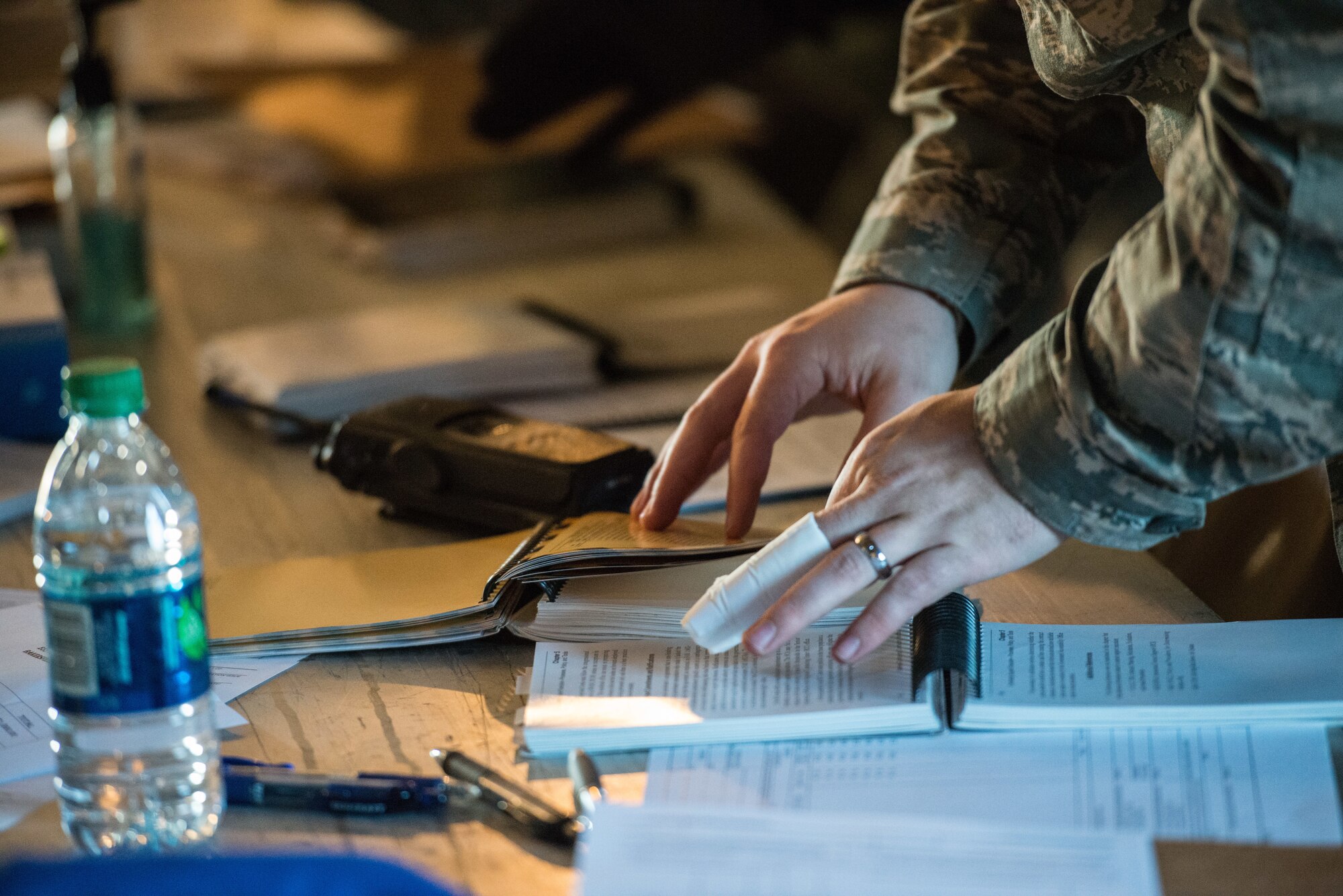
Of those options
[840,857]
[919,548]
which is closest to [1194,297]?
[919,548]

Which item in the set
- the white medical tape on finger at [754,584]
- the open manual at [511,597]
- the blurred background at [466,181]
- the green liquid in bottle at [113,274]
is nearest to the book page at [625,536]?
the open manual at [511,597]

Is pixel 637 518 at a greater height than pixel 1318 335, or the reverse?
pixel 1318 335

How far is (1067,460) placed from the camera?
78cm

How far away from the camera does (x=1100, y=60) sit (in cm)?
91

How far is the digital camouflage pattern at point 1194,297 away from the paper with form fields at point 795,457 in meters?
0.37

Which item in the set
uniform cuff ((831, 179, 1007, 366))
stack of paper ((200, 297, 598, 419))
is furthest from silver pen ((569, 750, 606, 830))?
stack of paper ((200, 297, 598, 419))

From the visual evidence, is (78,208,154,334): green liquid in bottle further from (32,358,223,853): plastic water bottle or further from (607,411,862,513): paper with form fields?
(32,358,223,853): plastic water bottle

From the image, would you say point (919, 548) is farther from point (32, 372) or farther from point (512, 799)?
point (32, 372)

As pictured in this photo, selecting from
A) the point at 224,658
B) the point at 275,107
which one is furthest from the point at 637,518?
the point at 275,107

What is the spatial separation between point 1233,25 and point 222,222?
1.88 m

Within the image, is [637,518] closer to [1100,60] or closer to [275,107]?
[1100,60]

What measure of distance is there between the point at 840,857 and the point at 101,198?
55.8 inches

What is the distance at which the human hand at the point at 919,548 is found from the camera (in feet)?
2.64

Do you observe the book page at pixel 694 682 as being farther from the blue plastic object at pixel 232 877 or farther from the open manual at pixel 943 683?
the blue plastic object at pixel 232 877
